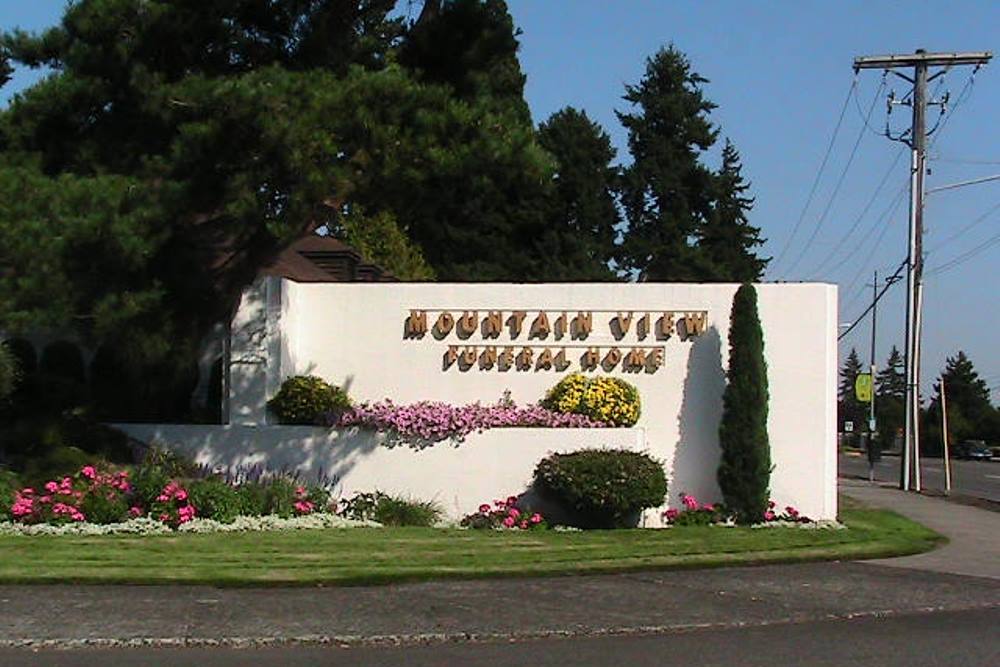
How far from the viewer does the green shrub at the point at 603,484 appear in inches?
669

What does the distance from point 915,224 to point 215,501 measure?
25.2m

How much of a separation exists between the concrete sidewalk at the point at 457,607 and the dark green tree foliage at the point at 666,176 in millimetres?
37742

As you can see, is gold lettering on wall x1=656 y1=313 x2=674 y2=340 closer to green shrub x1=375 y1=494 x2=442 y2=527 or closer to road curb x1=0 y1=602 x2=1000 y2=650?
green shrub x1=375 y1=494 x2=442 y2=527

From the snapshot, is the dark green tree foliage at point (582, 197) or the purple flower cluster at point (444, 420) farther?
the dark green tree foliage at point (582, 197)

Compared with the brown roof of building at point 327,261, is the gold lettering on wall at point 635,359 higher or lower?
lower

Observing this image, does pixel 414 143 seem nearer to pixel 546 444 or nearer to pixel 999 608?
pixel 546 444

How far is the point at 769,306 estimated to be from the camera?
61.9 ft

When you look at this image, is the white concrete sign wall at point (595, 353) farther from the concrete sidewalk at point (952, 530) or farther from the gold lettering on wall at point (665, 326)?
the concrete sidewalk at point (952, 530)

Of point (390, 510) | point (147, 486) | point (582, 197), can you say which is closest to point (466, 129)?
point (390, 510)

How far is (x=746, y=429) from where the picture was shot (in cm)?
1817

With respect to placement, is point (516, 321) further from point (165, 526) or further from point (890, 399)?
point (890, 399)

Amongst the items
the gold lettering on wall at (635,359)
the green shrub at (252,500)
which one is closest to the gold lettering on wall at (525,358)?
A: the gold lettering on wall at (635,359)

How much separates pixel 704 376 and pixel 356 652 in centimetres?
1051

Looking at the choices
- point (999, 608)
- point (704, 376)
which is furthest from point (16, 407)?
point (999, 608)
